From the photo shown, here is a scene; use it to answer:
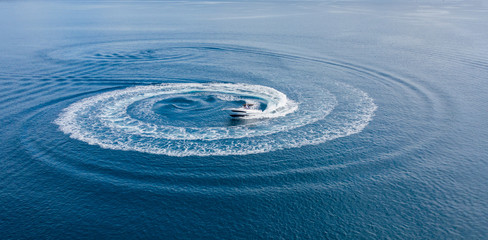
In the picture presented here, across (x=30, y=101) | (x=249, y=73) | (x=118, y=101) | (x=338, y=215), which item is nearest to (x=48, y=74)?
(x=30, y=101)

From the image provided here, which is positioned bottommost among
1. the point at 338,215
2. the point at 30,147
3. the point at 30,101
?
the point at 338,215

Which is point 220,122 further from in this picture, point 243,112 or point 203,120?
point 243,112

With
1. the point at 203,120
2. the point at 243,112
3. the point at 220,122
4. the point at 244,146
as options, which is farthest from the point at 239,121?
the point at 244,146

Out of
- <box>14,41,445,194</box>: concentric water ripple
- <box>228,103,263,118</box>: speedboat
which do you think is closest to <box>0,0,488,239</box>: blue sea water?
<box>14,41,445,194</box>: concentric water ripple

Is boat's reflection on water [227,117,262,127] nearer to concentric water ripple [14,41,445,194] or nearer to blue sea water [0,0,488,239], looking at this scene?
concentric water ripple [14,41,445,194]

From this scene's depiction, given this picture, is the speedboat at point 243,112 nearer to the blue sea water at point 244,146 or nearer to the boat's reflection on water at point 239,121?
the boat's reflection on water at point 239,121

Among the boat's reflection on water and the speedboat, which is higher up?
the speedboat

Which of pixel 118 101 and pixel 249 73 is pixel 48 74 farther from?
pixel 249 73
